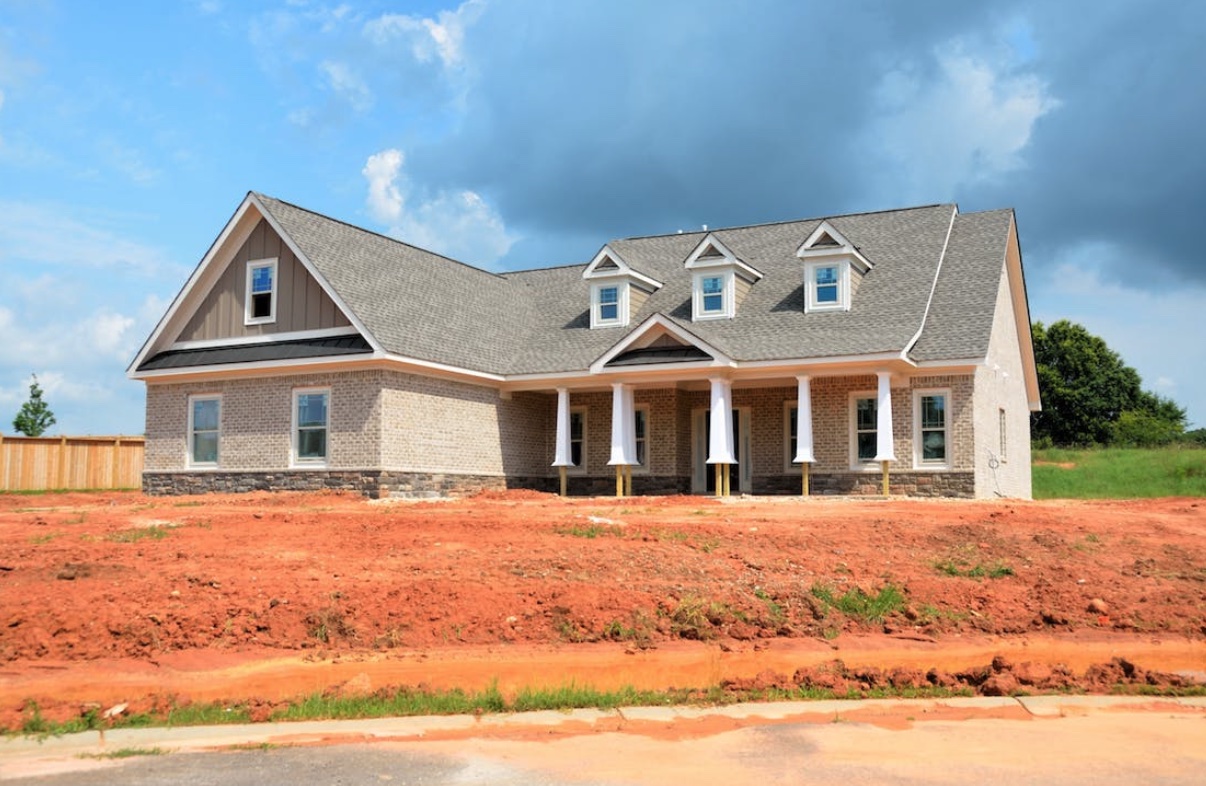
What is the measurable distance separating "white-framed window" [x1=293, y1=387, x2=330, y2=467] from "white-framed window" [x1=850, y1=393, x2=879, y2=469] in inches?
461

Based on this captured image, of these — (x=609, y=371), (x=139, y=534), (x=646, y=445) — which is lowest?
(x=139, y=534)

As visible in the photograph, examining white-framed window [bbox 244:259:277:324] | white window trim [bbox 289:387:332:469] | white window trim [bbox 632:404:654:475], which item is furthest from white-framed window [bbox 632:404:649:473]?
white-framed window [bbox 244:259:277:324]

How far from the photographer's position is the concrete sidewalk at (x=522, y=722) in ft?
25.9

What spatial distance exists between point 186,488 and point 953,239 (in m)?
20.2

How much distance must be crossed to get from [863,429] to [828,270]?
4.16 meters

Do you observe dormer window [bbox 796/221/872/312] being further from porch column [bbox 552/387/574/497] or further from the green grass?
the green grass

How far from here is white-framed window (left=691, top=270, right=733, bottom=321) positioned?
28.1 meters

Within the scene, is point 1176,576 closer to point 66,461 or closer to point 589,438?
point 589,438

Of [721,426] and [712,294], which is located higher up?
[712,294]

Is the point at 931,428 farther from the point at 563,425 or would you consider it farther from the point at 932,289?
the point at 563,425

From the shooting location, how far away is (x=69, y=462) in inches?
1300

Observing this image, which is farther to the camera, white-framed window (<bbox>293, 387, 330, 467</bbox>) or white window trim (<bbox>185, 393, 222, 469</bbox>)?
white window trim (<bbox>185, 393, 222, 469</bbox>)

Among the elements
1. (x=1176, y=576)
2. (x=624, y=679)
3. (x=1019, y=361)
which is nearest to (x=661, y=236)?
(x=1019, y=361)

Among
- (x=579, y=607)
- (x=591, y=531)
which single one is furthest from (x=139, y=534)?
(x=579, y=607)
